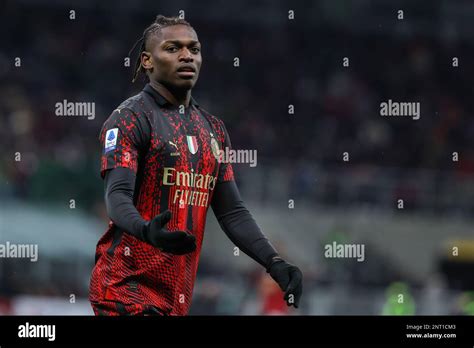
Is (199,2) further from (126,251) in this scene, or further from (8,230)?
(126,251)

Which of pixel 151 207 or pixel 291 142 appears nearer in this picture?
pixel 151 207

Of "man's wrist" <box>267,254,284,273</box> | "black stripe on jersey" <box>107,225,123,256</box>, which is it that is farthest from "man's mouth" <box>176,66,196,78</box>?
"man's wrist" <box>267,254,284,273</box>

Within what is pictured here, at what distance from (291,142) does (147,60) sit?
41.1 feet

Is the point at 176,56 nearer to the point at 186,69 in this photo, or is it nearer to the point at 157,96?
the point at 186,69

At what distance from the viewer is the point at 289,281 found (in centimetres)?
488

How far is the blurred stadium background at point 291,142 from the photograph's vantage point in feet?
47.3

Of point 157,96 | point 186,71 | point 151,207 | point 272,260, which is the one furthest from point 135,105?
point 272,260

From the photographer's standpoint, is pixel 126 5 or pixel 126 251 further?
pixel 126 5

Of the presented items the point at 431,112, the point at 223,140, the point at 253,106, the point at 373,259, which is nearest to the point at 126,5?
the point at 253,106

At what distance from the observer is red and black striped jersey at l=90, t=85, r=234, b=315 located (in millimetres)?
4840

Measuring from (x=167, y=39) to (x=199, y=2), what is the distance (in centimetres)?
1630

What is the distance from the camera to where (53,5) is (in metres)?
20.5

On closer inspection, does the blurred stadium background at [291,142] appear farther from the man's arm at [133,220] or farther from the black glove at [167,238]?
the black glove at [167,238]

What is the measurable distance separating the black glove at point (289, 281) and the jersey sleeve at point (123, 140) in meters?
0.72
